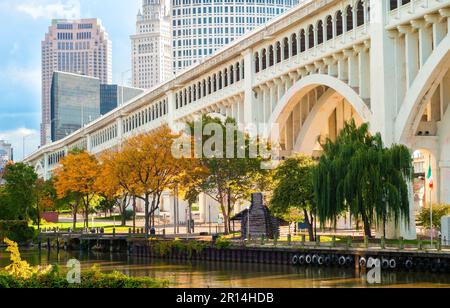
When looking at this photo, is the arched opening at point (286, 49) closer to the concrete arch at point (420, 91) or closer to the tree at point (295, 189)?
the tree at point (295, 189)

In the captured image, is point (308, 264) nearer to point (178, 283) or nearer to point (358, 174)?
point (358, 174)

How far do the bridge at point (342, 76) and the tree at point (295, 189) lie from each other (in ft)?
21.4

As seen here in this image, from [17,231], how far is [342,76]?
148ft

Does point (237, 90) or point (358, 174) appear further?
point (237, 90)

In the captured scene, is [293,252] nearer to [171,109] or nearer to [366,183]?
[366,183]

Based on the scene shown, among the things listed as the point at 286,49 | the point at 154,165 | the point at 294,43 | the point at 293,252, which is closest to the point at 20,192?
the point at 154,165

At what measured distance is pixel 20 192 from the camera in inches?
4242

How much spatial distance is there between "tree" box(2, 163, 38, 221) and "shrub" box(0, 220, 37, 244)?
7555 millimetres

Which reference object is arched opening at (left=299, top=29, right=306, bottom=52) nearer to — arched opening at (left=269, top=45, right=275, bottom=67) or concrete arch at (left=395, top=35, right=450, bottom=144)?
arched opening at (left=269, top=45, right=275, bottom=67)

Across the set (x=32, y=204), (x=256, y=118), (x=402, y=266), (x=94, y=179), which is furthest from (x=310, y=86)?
(x=32, y=204)

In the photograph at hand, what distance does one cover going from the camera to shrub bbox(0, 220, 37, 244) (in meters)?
93.3

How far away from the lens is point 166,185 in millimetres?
82875

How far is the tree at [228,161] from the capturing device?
251 feet

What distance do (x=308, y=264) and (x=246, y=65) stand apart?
34102 millimetres
